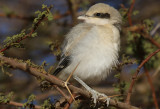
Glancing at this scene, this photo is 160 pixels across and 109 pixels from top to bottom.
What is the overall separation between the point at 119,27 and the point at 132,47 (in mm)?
337

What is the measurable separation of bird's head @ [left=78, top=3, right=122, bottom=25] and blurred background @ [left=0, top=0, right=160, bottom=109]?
0.60 ft

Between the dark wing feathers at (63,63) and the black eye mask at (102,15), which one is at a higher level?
the black eye mask at (102,15)

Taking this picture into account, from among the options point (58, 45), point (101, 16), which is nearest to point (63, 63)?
point (58, 45)

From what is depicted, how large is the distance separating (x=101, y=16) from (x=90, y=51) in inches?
28.4

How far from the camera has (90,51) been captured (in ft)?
9.69

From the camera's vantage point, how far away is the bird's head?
341 cm

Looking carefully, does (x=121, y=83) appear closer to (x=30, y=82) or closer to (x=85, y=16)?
(x=85, y=16)

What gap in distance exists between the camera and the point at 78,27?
3.27 meters

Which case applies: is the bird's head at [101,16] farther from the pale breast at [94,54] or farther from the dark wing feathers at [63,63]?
the dark wing feathers at [63,63]

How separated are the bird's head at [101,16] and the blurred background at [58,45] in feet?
0.60

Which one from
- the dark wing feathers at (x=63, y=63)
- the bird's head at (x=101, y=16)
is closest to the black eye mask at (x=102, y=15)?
the bird's head at (x=101, y=16)

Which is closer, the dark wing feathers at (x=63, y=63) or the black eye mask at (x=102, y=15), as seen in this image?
the dark wing feathers at (x=63, y=63)

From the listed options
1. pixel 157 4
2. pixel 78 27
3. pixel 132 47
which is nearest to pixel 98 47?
pixel 78 27

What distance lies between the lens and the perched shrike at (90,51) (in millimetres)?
2980
